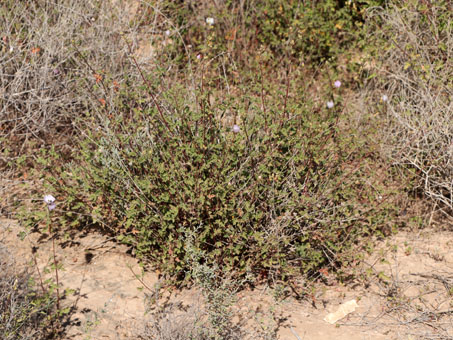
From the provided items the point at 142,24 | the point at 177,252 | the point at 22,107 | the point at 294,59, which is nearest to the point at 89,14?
the point at 142,24

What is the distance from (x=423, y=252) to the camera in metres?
3.98

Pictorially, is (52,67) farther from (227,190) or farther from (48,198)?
(227,190)

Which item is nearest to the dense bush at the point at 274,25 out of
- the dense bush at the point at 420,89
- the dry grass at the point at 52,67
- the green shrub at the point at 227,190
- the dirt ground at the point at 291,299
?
the dense bush at the point at 420,89

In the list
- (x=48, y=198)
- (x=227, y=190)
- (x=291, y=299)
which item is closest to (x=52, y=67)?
(x=48, y=198)

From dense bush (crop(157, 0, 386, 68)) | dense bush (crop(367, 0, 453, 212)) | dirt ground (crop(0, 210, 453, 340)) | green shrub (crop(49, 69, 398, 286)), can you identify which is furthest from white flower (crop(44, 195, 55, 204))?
dense bush (crop(367, 0, 453, 212))

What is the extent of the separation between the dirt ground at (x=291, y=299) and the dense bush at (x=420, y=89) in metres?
0.68

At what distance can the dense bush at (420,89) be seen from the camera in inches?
164

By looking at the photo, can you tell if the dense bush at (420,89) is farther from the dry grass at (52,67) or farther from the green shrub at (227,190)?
the dry grass at (52,67)

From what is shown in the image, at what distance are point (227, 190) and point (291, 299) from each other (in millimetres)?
930

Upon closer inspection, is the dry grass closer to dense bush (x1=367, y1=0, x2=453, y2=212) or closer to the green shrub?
the green shrub

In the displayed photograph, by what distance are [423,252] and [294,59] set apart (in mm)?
2652

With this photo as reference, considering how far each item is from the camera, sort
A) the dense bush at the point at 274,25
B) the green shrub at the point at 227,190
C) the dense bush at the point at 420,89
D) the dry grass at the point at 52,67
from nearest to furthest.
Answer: the green shrub at the point at 227,190
the dense bush at the point at 420,89
the dry grass at the point at 52,67
the dense bush at the point at 274,25

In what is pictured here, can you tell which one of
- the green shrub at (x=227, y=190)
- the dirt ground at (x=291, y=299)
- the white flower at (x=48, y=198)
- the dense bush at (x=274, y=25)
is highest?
the dense bush at (x=274, y=25)

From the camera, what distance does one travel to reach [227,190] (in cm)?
331
